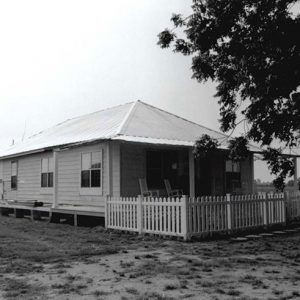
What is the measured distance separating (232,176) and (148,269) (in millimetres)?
13422

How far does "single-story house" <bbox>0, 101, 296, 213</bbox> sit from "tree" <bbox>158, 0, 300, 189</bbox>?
4.22 meters

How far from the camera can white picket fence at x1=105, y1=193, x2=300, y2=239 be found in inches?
470

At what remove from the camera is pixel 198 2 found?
36.4ft

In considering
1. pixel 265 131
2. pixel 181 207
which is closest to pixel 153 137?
pixel 181 207

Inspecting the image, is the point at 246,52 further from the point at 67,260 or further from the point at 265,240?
the point at 67,260

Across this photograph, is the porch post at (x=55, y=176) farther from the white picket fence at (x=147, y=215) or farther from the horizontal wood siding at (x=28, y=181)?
the white picket fence at (x=147, y=215)

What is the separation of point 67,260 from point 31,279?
1.83 meters

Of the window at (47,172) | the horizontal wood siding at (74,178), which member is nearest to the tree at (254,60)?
the horizontal wood siding at (74,178)

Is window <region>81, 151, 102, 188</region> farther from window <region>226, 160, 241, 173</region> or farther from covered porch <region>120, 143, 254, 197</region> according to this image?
window <region>226, 160, 241, 173</region>

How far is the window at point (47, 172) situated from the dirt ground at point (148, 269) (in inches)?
337

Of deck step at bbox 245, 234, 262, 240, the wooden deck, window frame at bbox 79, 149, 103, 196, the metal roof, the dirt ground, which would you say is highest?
the metal roof

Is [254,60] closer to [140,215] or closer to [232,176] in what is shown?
[140,215]

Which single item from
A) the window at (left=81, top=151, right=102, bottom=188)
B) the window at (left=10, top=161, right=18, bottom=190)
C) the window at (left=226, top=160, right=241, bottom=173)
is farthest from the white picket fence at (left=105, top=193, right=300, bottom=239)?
the window at (left=10, top=161, right=18, bottom=190)

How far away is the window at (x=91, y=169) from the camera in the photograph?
668 inches
